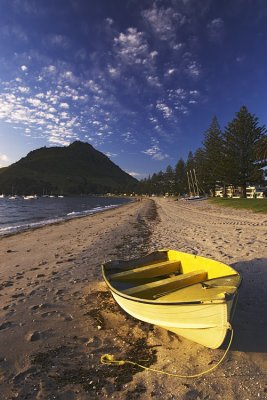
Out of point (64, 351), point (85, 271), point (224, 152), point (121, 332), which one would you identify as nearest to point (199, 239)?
point (85, 271)

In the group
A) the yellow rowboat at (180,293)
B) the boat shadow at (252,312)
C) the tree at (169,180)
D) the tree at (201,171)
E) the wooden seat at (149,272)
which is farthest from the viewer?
the tree at (169,180)

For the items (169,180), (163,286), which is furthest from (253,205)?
(169,180)

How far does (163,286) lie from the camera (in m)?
6.54

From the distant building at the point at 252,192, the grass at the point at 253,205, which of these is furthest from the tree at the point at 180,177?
the grass at the point at 253,205

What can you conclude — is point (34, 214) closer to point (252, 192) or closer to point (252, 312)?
point (252, 312)

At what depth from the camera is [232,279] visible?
19.5ft

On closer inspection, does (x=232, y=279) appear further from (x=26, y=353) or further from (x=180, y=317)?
(x=26, y=353)

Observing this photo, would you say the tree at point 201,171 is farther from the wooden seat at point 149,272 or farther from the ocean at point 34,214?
the wooden seat at point 149,272

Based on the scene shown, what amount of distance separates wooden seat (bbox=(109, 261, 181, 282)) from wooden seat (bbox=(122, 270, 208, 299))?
1155 mm

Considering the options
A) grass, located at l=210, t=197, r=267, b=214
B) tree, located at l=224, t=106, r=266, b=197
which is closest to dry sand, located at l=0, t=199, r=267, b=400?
grass, located at l=210, t=197, r=267, b=214

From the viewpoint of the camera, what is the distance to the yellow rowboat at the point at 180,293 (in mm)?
4570

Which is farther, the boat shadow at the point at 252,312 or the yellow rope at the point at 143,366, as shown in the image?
the boat shadow at the point at 252,312

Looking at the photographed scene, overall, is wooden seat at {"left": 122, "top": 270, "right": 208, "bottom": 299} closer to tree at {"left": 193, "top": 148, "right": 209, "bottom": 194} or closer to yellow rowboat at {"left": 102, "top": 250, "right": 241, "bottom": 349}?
yellow rowboat at {"left": 102, "top": 250, "right": 241, "bottom": 349}

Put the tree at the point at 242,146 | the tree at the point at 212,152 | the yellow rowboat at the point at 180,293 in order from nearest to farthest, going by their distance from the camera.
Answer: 1. the yellow rowboat at the point at 180,293
2. the tree at the point at 242,146
3. the tree at the point at 212,152
